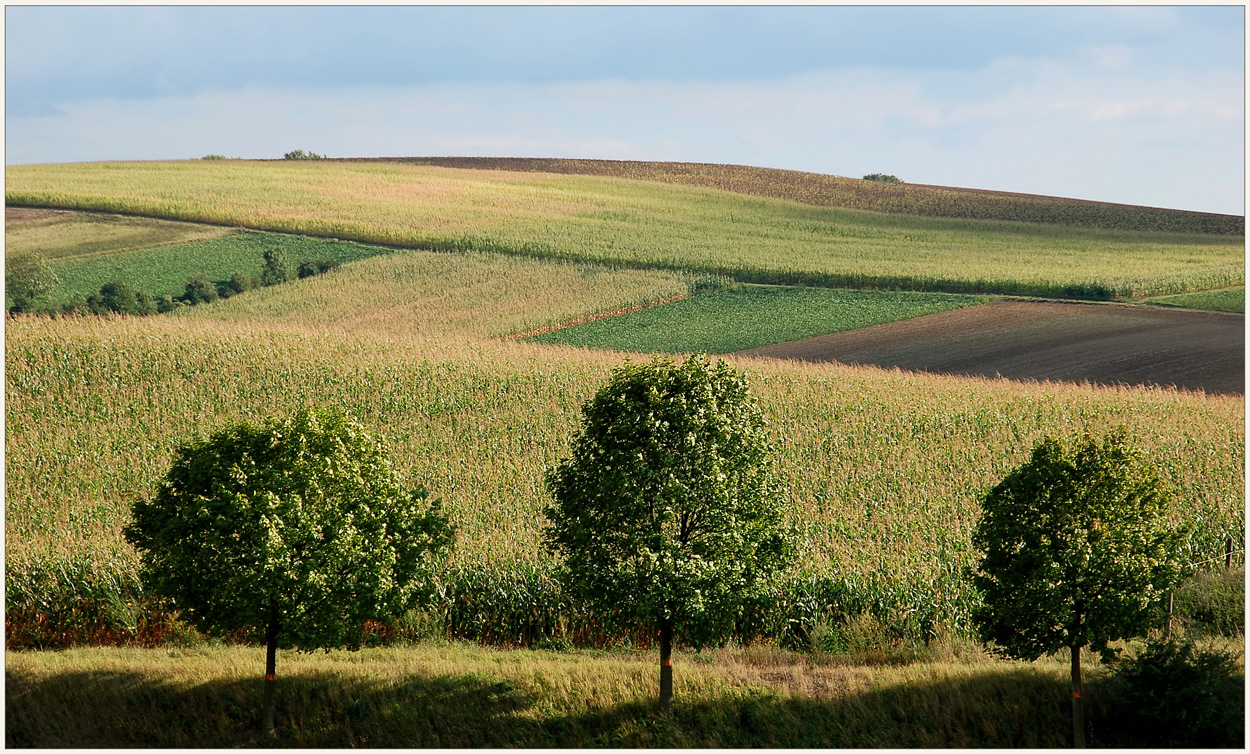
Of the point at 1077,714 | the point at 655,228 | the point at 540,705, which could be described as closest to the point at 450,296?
the point at 655,228

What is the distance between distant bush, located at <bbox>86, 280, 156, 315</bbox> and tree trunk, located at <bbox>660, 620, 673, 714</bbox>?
48.8 meters

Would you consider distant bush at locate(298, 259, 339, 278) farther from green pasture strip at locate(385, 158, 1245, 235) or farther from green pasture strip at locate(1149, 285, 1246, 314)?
green pasture strip at locate(1149, 285, 1246, 314)

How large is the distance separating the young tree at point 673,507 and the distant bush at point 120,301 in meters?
47.2

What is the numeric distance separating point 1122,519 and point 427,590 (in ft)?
42.2

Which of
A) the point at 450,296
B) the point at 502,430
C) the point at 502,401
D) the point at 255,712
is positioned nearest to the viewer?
the point at 255,712

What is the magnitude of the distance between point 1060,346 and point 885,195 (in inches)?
2118

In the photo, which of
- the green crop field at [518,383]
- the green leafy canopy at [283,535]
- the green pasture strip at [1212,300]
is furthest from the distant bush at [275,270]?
the green pasture strip at [1212,300]

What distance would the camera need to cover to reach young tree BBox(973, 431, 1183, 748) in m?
17.7

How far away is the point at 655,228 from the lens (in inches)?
3159

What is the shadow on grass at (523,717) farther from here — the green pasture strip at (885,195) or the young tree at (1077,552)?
the green pasture strip at (885,195)

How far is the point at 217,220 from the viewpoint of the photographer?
247ft

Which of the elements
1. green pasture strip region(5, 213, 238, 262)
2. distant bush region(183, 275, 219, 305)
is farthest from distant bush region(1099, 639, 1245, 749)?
green pasture strip region(5, 213, 238, 262)

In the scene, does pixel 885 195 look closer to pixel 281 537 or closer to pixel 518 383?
pixel 518 383

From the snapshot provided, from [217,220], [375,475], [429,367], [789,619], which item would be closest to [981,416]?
[789,619]
